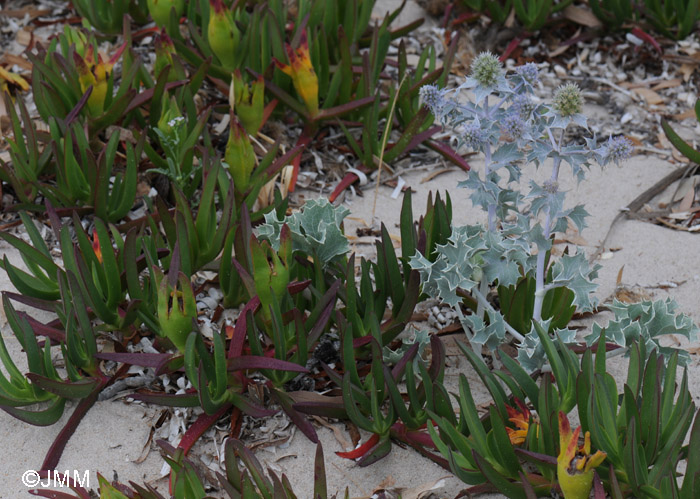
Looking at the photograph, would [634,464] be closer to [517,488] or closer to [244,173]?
[517,488]

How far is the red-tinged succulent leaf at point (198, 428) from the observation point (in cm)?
187

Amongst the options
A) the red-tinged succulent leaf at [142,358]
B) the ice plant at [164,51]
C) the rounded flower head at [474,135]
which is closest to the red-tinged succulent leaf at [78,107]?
the ice plant at [164,51]

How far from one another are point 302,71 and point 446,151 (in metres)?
0.63

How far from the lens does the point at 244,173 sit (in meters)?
2.49

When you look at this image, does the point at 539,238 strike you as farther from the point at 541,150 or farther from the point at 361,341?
the point at 361,341

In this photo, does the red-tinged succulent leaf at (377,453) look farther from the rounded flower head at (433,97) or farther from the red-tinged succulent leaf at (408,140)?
the red-tinged succulent leaf at (408,140)

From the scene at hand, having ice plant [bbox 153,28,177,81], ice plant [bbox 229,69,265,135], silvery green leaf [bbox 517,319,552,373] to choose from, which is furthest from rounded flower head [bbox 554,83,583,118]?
ice plant [bbox 153,28,177,81]

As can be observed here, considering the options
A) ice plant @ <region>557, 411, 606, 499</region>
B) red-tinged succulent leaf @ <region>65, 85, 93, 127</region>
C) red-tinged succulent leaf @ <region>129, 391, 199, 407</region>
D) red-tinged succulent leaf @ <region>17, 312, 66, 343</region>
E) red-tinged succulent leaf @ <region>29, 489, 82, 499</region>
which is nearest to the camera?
ice plant @ <region>557, 411, 606, 499</region>

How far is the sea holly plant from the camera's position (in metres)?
1.79

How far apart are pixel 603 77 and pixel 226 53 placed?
1747 mm

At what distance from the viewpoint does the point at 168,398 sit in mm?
1922

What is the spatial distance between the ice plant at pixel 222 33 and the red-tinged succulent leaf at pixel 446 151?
80 centimetres

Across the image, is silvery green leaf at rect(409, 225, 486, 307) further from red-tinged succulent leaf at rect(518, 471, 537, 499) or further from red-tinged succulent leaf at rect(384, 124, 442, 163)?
red-tinged succulent leaf at rect(384, 124, 442, 163)

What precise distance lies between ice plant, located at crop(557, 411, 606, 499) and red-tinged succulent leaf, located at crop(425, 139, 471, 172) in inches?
61.1
